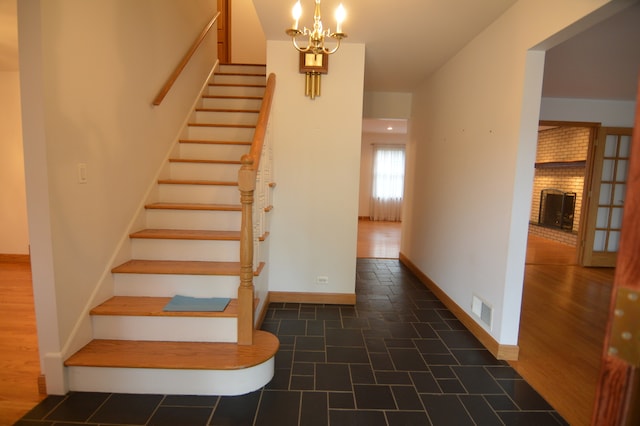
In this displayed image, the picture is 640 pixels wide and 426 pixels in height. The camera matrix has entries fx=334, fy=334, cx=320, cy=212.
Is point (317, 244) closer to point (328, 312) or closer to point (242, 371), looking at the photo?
point (328, 312)

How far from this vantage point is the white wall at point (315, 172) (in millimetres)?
3195

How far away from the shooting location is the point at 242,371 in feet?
6.35

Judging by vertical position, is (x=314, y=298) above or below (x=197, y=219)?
below

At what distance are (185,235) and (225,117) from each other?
179cm

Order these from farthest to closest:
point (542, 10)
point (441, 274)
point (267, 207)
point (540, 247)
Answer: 1. point (540, 247)
2. point (441, 274)
3. point (267, 207)
4. point (542, 10)

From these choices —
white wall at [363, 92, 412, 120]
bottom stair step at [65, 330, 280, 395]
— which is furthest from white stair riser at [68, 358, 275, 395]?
white wall at [363, 92, 412, 120]

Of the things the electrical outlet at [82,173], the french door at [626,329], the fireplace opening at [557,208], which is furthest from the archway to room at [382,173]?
the french door at [626,329]

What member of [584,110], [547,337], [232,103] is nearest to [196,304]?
[232,103]

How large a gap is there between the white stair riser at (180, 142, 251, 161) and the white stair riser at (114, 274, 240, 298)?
4.82 feet

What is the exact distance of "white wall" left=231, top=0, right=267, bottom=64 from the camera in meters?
5.80

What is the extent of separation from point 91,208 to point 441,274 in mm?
3213

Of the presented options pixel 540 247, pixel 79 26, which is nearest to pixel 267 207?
pixel 79 26

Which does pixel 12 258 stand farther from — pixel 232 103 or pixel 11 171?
pixel 232 103

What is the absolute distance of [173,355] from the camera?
1.99 meters
